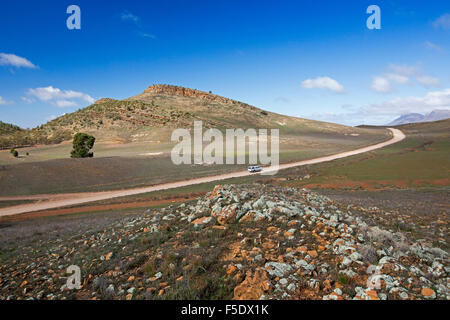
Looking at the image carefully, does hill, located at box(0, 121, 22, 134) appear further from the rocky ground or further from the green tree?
the rocky ground

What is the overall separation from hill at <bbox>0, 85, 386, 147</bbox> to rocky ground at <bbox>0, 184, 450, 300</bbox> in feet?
284

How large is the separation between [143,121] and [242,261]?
114m

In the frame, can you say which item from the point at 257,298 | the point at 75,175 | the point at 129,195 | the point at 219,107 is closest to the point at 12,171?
the point at 75,175

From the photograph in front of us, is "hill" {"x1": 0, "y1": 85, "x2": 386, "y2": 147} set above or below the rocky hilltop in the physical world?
below

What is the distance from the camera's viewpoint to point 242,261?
719 cm

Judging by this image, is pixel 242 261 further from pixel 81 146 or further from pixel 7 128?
pixel 7 128

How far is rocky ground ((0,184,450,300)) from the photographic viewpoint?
600 cm

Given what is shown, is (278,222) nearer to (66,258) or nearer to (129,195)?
(66,258)

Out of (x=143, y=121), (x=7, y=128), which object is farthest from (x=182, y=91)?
(x=7, y=128)

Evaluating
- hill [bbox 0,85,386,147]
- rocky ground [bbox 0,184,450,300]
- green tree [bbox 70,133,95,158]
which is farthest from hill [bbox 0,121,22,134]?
rocky ground [bbox 0,184,450,300]

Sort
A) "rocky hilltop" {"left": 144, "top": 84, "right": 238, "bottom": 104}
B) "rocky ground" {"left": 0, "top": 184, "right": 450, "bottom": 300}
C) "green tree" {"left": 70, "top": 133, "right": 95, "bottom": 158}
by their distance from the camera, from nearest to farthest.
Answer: "rocky ground" {"left": 0, "top": 184, "right": 450, "bottom": 300} → "green tree" {"left": 70, "top": 133, "right": 95, "bottom": 158} → "rocky hilltop" {"left": 144, "top": 84, "right": 238, "bottom": 104}

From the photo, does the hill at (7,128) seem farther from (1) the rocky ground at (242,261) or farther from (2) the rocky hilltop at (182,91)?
(1) the rocky ground at (242,261)

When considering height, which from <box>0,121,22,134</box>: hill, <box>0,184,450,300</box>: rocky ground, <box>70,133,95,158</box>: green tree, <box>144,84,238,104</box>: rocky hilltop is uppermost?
<box>144,84,238,104</box>: rocky hilltop

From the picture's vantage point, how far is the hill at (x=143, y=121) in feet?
324
